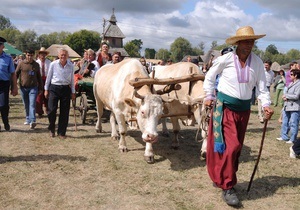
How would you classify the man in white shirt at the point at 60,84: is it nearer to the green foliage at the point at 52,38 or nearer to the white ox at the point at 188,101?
the white ox at the point at 188,101

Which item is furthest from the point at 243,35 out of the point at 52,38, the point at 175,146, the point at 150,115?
the point at 52,38

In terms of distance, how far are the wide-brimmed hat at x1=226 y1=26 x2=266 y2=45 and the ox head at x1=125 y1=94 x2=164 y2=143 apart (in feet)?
5.87

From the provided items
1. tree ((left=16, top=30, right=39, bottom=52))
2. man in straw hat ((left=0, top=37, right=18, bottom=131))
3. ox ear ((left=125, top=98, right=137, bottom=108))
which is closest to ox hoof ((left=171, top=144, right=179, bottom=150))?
ox ear ((left=125, top=98, right=137, bottom=108))

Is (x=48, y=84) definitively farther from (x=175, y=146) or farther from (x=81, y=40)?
(x=81, y=40)

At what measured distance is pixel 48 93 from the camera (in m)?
7.73

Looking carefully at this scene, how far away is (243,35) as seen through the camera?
4414 millimetres

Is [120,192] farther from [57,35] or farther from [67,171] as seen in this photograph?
[57,35]

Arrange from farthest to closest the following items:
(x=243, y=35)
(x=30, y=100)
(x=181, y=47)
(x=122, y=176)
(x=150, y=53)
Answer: (x=150, y=53) < (x=181, y=47) < (x=30, y=100) < (x=122, y=176) < (x=243, y=35)

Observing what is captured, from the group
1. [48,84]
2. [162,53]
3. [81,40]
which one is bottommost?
[48,84]

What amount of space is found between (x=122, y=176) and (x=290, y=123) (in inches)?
177

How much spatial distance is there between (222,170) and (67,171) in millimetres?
2622

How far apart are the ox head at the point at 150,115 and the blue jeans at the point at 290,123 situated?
3569mm

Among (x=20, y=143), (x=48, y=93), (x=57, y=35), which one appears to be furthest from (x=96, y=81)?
(x=57, y=35)

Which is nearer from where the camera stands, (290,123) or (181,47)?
(290,123)
